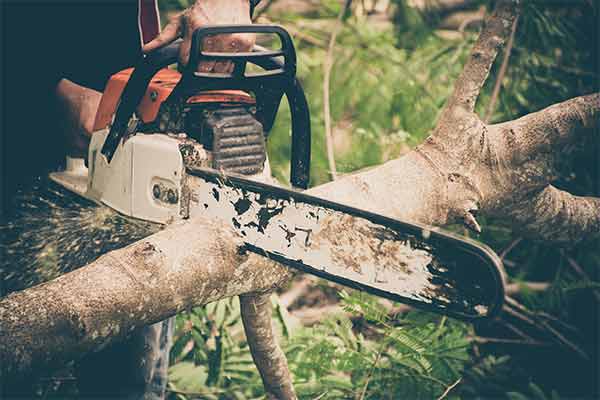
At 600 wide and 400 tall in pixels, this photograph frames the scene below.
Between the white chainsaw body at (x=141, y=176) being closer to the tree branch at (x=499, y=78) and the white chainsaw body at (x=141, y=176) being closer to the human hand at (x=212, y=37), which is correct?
the human hand at (x=212, y=37)

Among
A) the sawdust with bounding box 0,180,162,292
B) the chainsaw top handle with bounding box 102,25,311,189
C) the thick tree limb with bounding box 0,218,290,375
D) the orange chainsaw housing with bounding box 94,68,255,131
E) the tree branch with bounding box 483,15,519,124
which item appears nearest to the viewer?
the thick tree limb with bounding box 0,218,290,375

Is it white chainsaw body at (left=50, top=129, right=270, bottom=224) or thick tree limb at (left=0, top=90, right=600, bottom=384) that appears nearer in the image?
thick tree limb at (left=0, top=90, right=600, bottom=384)

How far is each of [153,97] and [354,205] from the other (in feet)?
1.77

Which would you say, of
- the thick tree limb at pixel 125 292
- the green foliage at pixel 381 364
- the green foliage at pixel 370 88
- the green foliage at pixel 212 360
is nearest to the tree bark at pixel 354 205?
the thick tree limb at pixel 125 292

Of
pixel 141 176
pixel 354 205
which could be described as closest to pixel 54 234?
pixel 141 176

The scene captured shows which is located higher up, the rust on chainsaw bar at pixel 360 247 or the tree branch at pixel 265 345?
the rust on chainsaw bar at pixel 360 247

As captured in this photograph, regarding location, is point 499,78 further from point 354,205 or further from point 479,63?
point 354,205

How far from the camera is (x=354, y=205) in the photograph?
4.89 ft

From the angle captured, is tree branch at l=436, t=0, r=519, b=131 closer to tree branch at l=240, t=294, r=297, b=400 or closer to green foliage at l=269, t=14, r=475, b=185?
tree branch at l=240, t=294, r=297, b=400

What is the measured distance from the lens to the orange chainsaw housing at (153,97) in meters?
1.47

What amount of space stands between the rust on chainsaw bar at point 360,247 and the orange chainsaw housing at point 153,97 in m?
0.18

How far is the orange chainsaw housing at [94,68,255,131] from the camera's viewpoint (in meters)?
1.47

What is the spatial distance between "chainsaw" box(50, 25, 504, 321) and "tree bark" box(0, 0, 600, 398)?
10 cm

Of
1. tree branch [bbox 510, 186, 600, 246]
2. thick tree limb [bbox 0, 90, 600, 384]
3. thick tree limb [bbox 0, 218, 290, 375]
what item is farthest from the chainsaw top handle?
tree branch [bbox 510, 186, 600, 246]
